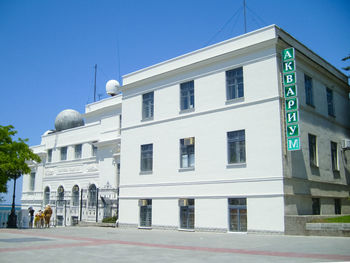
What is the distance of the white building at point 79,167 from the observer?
3450 cm

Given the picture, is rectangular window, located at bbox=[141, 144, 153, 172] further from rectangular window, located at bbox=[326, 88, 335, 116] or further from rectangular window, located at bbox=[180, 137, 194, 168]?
rectangular window, located at bbox=[326, 88, 335, 116]

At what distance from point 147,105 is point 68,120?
17.6 m

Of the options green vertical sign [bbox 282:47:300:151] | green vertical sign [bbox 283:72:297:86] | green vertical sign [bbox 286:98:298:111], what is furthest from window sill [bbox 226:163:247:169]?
green vertical sign [bbox 283:72:297:86]

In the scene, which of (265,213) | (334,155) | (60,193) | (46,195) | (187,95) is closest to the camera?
(265,213)

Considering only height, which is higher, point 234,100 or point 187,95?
point 187,95

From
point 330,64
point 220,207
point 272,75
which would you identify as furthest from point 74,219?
point 330,64

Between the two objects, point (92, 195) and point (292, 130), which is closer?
point (292, 130)

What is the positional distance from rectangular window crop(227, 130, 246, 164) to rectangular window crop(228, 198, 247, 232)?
241 centimetres

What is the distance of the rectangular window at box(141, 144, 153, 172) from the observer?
1104 inches

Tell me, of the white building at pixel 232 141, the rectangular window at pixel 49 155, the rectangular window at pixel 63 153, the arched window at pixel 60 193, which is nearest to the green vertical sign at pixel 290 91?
the white building at pixel 232 141

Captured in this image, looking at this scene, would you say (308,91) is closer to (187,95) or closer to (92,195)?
(187,95)

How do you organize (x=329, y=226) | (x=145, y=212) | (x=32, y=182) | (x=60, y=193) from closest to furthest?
(x=329, y=226)
(x=145, y=212)
(x=60, y=193)
(x=32, y=182)

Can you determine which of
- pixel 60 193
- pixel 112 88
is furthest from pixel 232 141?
pixel 60 193

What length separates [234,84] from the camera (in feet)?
78.6
